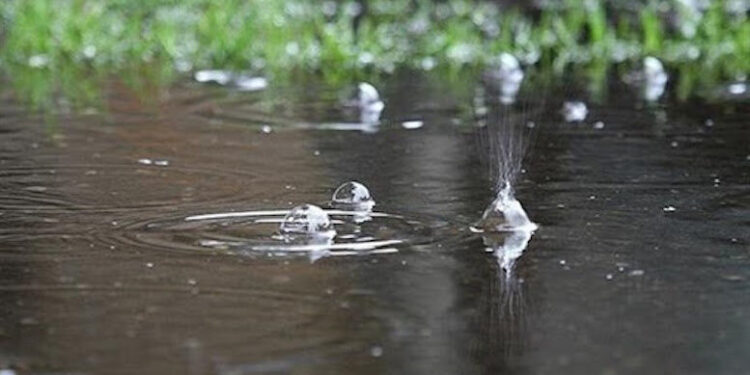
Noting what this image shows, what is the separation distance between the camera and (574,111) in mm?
6520

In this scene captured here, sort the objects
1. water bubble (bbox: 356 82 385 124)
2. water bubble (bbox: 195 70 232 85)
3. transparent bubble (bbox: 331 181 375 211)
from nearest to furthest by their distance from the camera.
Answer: transparent bubble (bbox: 331 181 375 211) < water bubble (bbox: 356 82 385 124) < water bubble (bbox: 195 70 232 85)

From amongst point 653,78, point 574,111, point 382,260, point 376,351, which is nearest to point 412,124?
point 574,111

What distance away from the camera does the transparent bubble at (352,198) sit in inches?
165

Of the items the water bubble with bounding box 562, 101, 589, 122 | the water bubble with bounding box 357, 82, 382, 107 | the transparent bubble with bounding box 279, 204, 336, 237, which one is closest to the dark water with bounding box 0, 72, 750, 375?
the transparent bubble with bounding box 279, 204, 336, 237

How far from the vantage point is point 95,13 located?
1066 centimetres

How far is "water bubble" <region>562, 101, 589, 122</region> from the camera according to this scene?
251 inches

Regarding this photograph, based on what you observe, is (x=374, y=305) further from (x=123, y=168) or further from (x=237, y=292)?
(x=123, y=168)

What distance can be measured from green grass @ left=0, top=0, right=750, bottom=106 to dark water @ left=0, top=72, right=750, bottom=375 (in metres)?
2.38

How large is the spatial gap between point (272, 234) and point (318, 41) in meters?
6.38

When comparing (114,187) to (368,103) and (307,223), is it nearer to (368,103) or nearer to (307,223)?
(307,223)

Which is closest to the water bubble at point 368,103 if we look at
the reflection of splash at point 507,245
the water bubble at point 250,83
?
the water bubble at point 250,83

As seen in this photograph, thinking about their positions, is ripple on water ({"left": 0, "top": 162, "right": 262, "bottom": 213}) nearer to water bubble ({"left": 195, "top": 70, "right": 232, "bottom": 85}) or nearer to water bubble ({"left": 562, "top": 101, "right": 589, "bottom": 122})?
water bubble ({"left": 562, "top": 101, "right": 589, "bottom": 122})

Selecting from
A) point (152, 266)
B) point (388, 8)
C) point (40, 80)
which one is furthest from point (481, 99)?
point (388, 8)

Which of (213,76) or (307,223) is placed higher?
(307,223)
